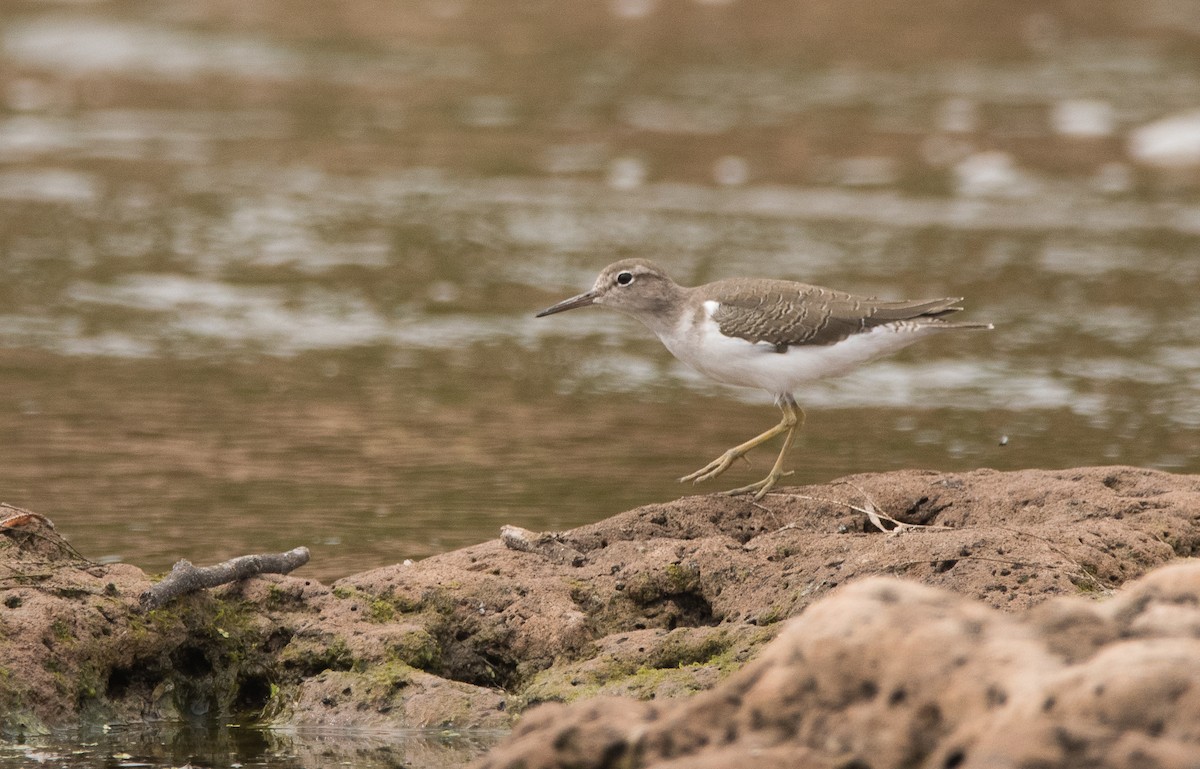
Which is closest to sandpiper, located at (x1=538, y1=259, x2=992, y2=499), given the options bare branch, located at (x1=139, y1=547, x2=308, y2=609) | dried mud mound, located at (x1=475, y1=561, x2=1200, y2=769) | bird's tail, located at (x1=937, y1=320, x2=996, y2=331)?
bird's tail, located at (x1=937, y1=320, x2=996, y2=331)

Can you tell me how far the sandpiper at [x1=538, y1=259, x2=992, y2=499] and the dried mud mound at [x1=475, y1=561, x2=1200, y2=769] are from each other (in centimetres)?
344

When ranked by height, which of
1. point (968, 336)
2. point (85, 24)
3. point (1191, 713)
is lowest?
point (968, 336)

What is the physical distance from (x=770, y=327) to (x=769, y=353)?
11 centimetres

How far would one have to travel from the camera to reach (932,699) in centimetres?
386

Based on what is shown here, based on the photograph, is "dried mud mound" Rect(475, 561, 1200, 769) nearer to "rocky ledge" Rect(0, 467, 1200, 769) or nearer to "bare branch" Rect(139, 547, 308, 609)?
"rocky ledge" Rect(0, 467, 1200, 769)

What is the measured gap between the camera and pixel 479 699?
241 inches

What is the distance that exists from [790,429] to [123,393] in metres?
5.35

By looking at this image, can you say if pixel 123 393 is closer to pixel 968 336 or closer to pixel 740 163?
pixel 968 336

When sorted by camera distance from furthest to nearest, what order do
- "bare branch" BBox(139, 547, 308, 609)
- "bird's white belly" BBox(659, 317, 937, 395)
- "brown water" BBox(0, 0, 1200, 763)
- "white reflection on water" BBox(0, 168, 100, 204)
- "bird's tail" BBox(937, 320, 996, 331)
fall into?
"white reflection on water" BBox(0, 168, 100, 204)
"brown water" BBox(0, 0, 1200, 763)
"bird's tail" BBox(937, 320, 996, 331)
"bird's white belly" BBox(659, 317, 937, 395)
"bare branch" BBox(139, 547, 308, 609)

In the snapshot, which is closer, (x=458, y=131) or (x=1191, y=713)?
(x=1191, y=713)

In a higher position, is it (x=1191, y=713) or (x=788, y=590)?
(x=1191, y=713)

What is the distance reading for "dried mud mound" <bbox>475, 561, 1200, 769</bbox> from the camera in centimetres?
363

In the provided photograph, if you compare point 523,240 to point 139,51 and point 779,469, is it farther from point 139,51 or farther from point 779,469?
point 139,51

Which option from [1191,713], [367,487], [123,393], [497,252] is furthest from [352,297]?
[1191,713]
